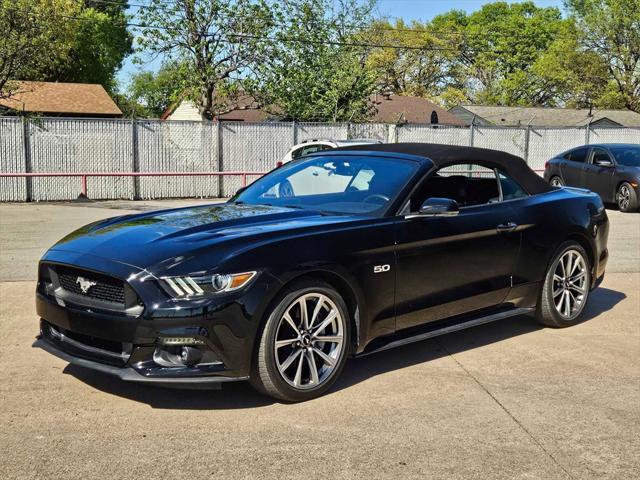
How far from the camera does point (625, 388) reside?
4.62m

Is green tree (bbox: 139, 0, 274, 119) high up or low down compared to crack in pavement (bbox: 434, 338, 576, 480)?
up

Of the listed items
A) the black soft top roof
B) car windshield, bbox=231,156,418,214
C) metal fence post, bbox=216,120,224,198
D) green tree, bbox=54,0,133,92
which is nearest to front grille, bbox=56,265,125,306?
car windshield, bbox=231,156,418,214

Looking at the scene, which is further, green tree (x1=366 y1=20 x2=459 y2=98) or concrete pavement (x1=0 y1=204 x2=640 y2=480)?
green tree (x1=366 y1=20 x2=459 y2=98)

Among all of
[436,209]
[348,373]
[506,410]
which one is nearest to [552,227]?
[436,209]

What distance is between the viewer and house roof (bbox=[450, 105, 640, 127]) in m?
45.2

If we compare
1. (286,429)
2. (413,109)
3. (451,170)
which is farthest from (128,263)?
(413,109)

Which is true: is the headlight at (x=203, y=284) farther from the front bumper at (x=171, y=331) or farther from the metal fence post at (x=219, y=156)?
the metal fence post at (x=219, y=156)

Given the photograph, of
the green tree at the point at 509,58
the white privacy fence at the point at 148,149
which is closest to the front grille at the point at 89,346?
the white privacy fence at the point at 148,149

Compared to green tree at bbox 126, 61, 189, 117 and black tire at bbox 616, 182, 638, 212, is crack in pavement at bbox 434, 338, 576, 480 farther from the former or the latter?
green tree at bbox 126, 61, 189, 117

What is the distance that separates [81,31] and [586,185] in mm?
34688

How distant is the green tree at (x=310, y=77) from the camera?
2541cm

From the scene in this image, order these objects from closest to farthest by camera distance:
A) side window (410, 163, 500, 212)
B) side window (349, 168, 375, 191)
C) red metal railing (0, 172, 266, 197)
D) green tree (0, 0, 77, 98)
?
side window (349, 168, 375, 191)
side window (410, 163, 500, 212)
red metal railing (0, 172, 266, 197)
green tree (0, 0, 77, 98)

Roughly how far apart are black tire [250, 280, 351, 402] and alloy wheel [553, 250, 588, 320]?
97.7 inches

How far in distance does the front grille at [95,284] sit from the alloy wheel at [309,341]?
37.1 inches
